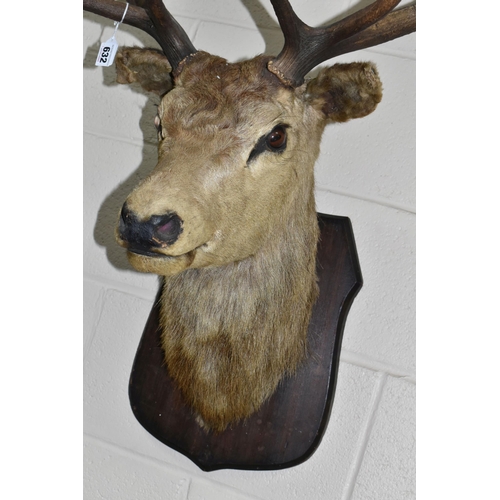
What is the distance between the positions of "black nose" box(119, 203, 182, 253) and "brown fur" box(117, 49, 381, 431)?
14mm

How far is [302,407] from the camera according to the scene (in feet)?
5.43

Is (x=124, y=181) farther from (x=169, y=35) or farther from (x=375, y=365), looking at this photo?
(x=375, y=365)

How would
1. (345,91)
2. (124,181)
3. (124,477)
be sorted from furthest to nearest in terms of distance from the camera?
(124,181) → (124,477) → (345,91)

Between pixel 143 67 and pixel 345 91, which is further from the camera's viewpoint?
pixel 143 67

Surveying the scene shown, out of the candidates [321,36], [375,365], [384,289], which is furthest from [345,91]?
[375,365]

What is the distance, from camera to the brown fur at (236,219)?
1295mm

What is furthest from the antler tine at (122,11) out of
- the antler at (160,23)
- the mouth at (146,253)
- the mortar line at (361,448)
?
the mortar line at (361,448)

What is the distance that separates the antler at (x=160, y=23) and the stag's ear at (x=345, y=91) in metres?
0.32

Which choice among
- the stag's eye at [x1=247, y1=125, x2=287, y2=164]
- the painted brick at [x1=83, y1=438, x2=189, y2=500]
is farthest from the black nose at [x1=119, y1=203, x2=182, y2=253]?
the painted brick at [x1=83, y1=438, x2=189, y2=500]

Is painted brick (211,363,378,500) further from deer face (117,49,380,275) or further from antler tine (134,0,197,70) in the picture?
antler tine (134,0,197,70)

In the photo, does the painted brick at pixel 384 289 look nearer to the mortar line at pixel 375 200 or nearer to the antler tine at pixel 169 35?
the mortar line at pixel 375 200

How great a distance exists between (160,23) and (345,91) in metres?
0.47
